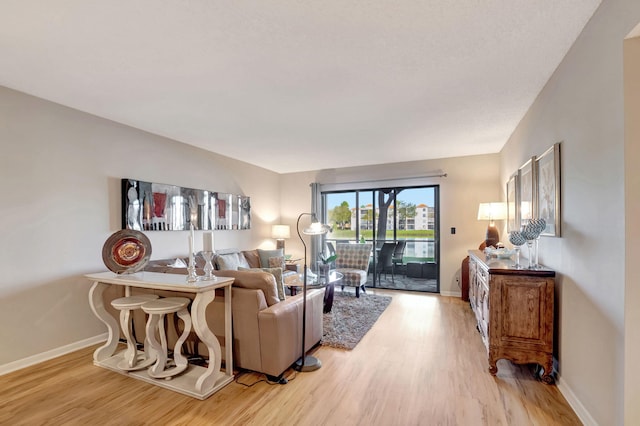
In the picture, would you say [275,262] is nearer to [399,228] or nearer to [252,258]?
[252,258]

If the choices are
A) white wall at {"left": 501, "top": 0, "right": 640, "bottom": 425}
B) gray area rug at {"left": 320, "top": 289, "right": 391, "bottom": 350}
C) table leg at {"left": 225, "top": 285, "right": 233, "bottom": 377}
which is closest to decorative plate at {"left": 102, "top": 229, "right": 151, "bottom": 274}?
table leg at {"left": 225, "top": 285, "right": 233, "bottom": 377}

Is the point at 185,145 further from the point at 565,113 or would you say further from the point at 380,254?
the point at 565,113

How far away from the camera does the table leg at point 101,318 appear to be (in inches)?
109

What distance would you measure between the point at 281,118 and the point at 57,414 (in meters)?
3.14

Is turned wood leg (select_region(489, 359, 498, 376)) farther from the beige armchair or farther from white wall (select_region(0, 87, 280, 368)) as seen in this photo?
white wall (select_region(0, 87, 280, 368))

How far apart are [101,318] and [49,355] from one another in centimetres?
65

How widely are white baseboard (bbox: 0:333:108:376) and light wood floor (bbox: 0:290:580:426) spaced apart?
0.07 meters

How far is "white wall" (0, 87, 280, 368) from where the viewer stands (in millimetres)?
2648

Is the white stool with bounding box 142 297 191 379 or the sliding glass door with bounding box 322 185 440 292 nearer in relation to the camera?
the white stool with bounding box 142 297 191 379

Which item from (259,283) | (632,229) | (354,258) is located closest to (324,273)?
(354,258)

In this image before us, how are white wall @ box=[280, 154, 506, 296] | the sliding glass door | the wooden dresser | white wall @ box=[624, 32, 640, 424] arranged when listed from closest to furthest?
white wall @ box=[624, 32, 640, 424] → the wooden dresser → white wall @ box=[280, 154, 506, 296] → the sliding glass door

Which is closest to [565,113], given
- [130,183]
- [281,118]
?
[281,118]

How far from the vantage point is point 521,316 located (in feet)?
7.89

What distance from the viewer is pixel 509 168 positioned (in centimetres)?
413
